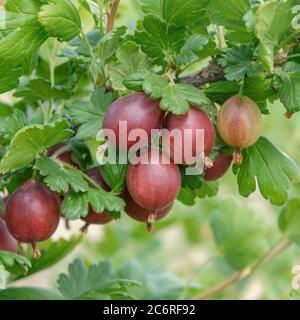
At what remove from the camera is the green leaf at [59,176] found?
3.13 ft

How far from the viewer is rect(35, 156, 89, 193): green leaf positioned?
0.95m

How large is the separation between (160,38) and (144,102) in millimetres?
91

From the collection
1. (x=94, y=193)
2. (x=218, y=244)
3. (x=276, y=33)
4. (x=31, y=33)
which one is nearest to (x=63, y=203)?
(x=94, y=193)

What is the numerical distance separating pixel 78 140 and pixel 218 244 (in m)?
0.69

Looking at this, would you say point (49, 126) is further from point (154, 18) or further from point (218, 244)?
point (218, 244)

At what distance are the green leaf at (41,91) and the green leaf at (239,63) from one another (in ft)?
0.82

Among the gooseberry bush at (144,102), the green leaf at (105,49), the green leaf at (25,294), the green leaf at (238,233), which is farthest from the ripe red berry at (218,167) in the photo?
the green leaf at (238,233)

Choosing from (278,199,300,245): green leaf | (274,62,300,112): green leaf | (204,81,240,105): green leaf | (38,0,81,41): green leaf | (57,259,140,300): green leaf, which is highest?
(38,0,81,41): green leaf

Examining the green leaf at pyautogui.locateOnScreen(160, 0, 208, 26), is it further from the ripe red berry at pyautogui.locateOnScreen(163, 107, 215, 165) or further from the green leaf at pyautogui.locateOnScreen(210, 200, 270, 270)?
the green leaf at pyautogui.locateOnScreen(210, 200, 270, 270)

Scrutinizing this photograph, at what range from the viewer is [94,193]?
0.98 meters

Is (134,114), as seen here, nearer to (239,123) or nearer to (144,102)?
(144,102)

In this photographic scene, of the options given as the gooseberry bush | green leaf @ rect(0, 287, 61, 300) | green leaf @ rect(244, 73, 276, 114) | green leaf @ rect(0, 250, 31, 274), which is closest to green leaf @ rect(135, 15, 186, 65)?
the gooseberry bush

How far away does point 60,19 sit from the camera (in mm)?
961

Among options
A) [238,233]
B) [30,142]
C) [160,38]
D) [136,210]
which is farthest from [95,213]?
[238,233]
